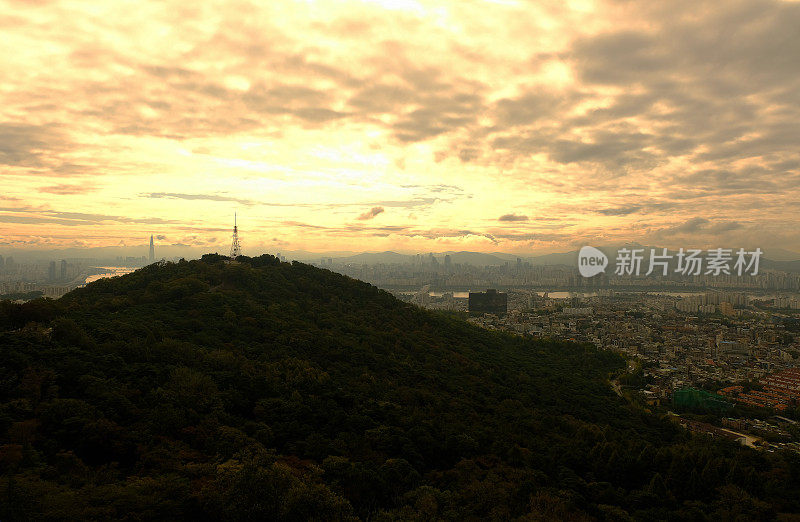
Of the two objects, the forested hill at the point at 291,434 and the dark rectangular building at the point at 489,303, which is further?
the dark rectangular building at the point at 489,303

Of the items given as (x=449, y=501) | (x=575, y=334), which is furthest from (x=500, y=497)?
(x=575, y=334)

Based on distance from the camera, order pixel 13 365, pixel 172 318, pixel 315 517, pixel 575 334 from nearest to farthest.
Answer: pixel 315 517, pixel 13 365, pixel 172 318, pixel 575 334

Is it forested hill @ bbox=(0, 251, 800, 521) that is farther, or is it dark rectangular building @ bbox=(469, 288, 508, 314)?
dark rectangular building @ bbox=(469, 288, 508, 314)

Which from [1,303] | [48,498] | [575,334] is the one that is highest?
[1,303]

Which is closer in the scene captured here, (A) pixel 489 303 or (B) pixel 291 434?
(B) pixel 291 434

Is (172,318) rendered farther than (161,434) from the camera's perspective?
Yes

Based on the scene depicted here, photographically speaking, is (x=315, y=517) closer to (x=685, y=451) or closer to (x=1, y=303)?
(x=685, y=451)

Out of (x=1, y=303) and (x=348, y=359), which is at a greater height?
(x=1, y=303)

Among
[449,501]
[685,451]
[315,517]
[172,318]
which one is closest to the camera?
[315,517]
